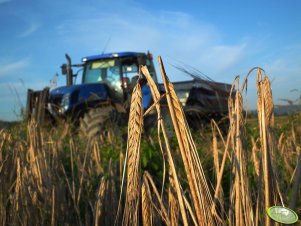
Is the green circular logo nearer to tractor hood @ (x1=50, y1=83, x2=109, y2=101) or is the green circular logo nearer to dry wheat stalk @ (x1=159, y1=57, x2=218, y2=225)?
dry wheat stalk @ (x1=159, y1=57, x2=218, y2=225)

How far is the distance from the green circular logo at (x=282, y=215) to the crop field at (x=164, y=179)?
147 mm

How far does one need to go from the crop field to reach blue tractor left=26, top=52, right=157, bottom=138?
2291 mm

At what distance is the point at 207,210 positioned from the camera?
1.08m

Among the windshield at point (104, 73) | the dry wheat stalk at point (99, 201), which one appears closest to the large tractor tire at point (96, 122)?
the windshield at point (104, 73)

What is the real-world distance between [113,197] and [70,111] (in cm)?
517

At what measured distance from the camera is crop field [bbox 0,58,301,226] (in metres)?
1.09

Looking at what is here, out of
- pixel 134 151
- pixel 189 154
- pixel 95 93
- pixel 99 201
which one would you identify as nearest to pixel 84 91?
pixel 95 93

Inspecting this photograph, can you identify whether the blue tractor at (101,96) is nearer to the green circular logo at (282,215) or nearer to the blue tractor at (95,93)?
the blue tractor at (95,93)

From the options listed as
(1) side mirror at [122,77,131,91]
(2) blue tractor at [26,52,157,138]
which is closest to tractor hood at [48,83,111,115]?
(2) blue tractor at [26,52,157,138]

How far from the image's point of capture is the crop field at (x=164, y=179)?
1094mm

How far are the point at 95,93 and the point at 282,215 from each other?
679cm

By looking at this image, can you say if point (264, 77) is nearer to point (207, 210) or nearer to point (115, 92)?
point (207, 210)

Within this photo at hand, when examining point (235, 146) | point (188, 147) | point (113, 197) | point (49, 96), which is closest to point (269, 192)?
point (235, 146)

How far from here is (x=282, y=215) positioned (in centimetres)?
102
